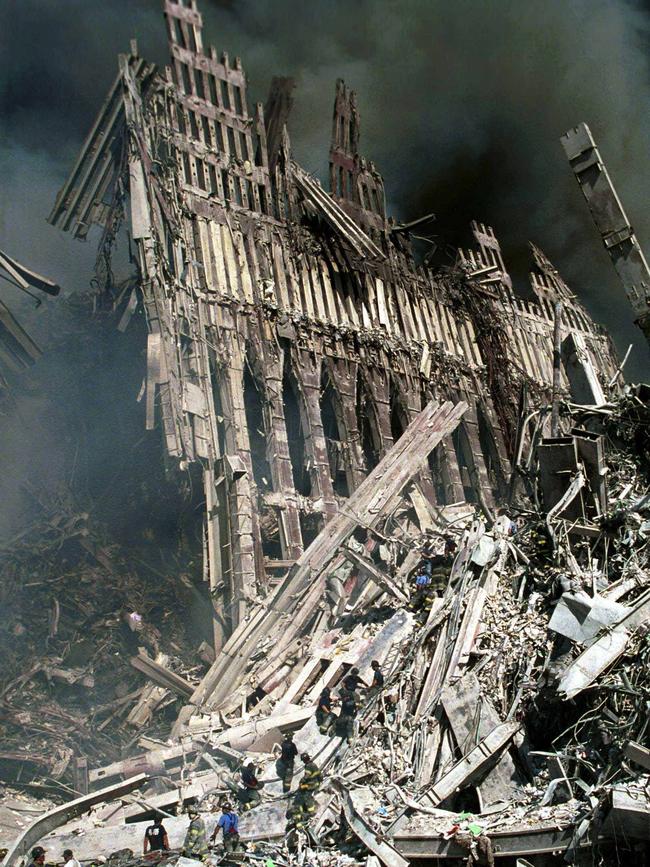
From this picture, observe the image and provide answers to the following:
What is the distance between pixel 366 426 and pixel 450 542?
11392mm

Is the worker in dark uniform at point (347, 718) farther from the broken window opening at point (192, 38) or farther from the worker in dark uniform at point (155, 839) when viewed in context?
the broken window opening at point (192, 38)

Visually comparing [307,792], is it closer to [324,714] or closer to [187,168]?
[324,714]

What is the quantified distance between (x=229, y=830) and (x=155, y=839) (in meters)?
0.97

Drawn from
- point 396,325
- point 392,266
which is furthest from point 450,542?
point 392,266

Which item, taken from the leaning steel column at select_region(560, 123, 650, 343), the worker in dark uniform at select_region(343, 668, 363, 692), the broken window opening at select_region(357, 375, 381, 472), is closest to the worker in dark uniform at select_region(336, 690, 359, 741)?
the worker in dark uniform at select_region(343, 668, 363, 692)

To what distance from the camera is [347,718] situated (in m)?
11.2

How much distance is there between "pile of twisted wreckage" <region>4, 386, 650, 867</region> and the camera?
27.7ft

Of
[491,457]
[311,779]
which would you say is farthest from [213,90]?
[311,779]

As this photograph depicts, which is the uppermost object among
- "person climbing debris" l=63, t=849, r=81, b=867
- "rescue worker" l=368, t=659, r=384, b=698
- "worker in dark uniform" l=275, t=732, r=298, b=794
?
"rescue worker" l=368, t=659, r=384, b=698

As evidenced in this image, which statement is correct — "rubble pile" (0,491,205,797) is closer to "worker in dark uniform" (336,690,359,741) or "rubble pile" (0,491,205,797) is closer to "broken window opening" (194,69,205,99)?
"worker in dark uniform" (336,690,359,741)

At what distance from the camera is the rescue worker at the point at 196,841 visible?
927cm

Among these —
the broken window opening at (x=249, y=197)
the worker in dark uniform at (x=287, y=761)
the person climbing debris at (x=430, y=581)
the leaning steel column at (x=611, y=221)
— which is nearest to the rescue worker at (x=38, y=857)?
the worker in dark uniform at (x=287, y=761)

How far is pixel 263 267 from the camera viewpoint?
76.8 feet

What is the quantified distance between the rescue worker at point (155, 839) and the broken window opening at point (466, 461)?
18740 millimetres
